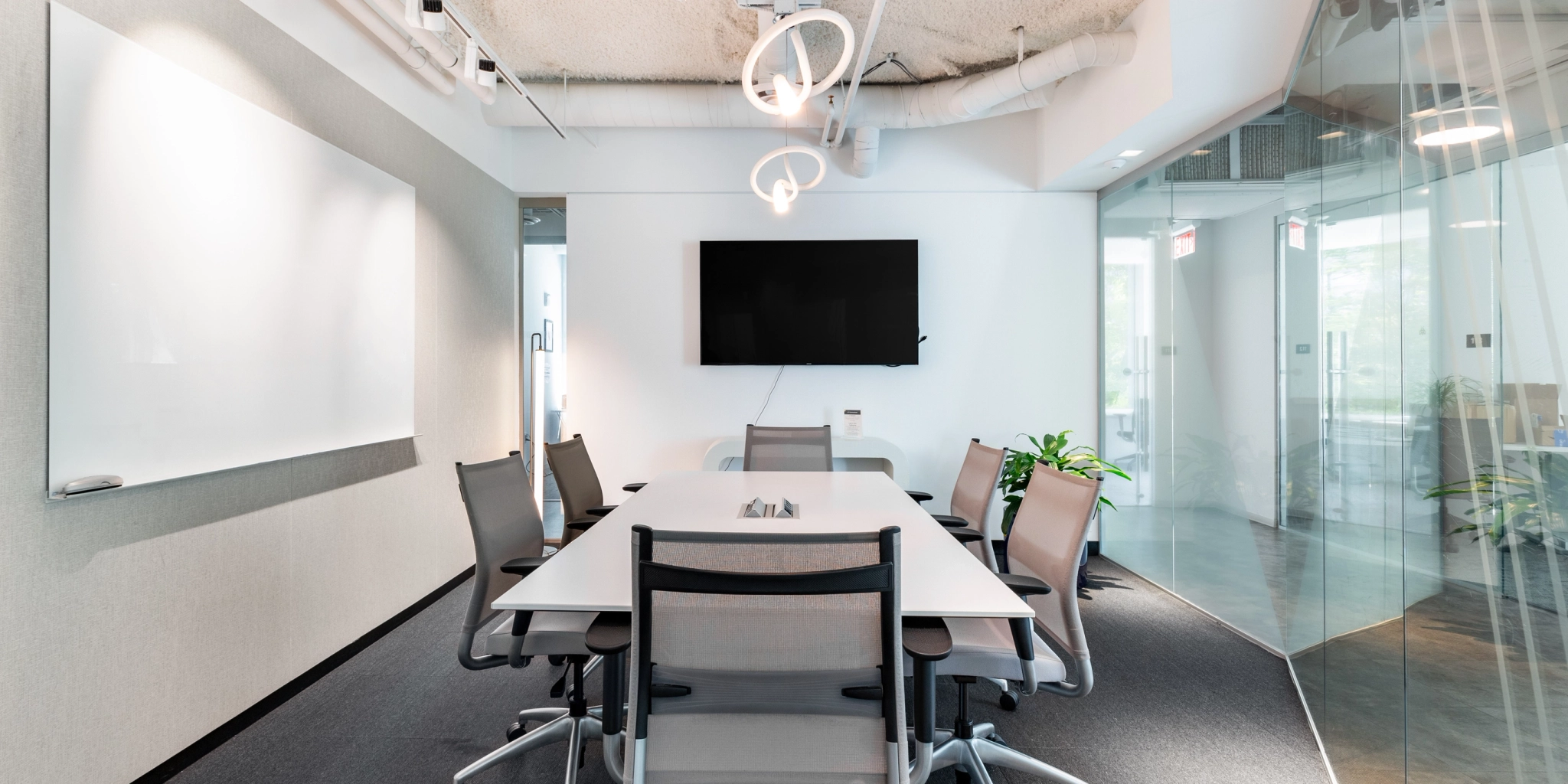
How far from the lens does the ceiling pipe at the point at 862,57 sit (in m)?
2.92

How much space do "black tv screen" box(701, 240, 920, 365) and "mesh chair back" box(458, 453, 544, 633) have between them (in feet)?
8.29

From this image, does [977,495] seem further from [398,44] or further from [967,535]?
[398,44]

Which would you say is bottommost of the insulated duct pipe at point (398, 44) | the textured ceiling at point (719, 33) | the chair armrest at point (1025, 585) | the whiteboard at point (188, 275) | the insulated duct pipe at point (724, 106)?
the chair armrest at point (1025, 585)

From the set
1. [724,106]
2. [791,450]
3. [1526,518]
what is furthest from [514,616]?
[724,106]

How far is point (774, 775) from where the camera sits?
4.62 ft

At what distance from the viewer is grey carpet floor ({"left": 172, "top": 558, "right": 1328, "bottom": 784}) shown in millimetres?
2305

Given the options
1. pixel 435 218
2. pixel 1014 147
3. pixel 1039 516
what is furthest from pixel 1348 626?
pixel 435 218

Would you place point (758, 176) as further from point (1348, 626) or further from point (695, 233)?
point (1348, 626)

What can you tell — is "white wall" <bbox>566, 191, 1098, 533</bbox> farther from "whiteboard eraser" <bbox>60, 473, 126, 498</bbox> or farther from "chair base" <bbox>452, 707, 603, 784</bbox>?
"whiteboard eraser" <bbox>60, 473, 126, 498</bbox>

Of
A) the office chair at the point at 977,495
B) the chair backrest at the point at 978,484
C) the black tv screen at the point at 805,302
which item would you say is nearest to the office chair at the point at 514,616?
the office chair at the point at 977,495

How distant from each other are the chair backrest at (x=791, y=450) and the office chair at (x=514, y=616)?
1.66m

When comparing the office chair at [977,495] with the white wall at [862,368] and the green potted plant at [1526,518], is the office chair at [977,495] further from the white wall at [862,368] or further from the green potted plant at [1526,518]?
the white wall at [862,368]

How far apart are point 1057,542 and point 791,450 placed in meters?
2.18

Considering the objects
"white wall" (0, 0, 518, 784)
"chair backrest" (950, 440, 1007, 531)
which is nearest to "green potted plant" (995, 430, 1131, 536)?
"chair backrest" (950, 440, 1007, 531)
